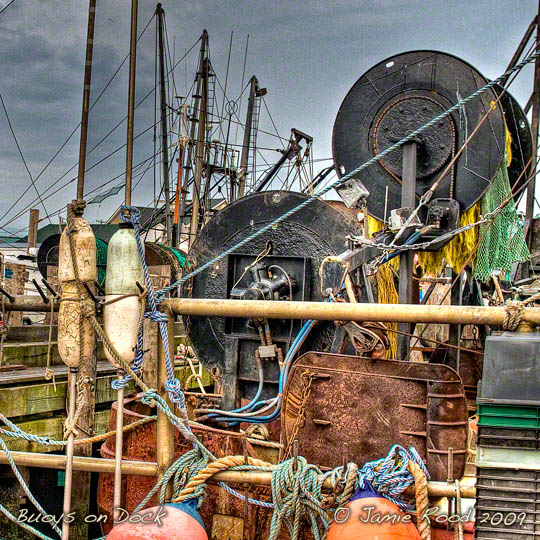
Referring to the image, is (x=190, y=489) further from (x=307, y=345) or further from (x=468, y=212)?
(x=468, y=212)

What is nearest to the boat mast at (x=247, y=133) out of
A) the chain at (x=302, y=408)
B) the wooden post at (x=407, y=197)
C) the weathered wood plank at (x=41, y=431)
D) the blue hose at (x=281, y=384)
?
the weathered wood plank at (x=41, y=431)

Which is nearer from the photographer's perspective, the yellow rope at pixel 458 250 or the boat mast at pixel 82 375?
the boat mast at pixel 82 375

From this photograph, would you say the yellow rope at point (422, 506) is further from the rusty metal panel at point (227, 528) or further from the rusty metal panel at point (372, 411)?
the rusty metal panel at point (227, 528)

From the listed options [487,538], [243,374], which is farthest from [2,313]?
[487,538]

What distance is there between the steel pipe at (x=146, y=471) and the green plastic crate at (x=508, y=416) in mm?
327

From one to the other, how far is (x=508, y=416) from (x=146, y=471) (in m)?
1.61

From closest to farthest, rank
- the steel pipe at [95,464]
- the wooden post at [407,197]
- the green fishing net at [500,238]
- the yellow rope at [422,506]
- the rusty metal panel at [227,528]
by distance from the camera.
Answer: the yellow rope at [422,506] → the steel pipe at [95,464] → the rusty metal panel at [227,528] → the wooden post at [407,197] → the green fishing net at [500,238]

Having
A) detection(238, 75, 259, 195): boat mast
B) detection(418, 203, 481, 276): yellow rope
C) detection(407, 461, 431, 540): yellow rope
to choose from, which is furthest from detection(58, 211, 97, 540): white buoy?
detection(238, 75, 259, 195): boat mast

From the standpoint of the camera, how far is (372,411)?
126 inches

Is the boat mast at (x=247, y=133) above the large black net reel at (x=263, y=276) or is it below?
above

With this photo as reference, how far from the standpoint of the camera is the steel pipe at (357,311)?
8.32 feet

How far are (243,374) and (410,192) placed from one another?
81.5 inches

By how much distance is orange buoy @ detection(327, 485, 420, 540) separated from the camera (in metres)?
2.42

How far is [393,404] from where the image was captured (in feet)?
10.4
